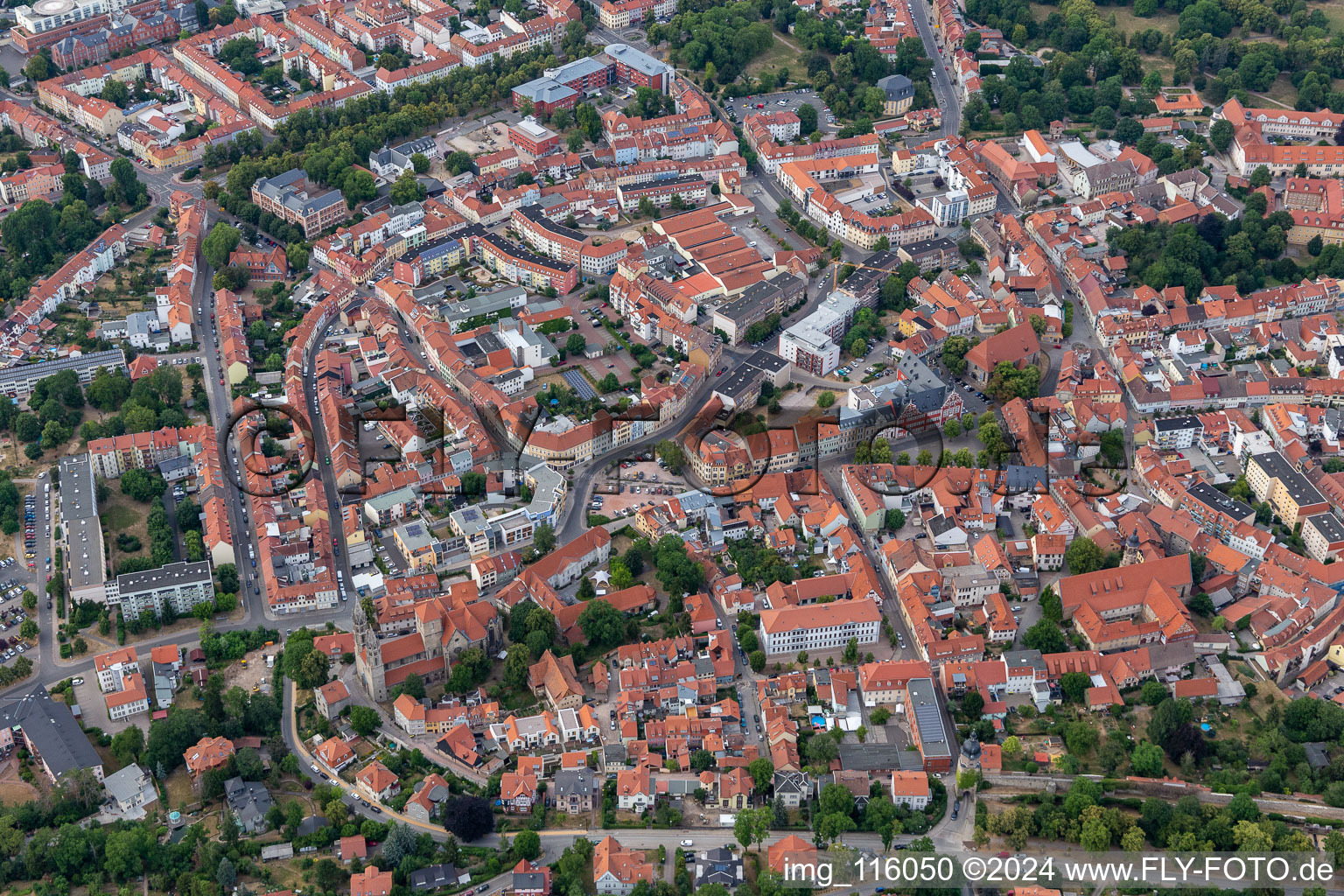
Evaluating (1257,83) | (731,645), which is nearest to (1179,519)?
(731,645)

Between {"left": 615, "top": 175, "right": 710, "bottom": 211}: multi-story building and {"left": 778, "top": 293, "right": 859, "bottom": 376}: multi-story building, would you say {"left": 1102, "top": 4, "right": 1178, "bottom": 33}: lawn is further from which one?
{"left": 778, "top": 293, "right": 859, "bottom": 376}: multi-story building

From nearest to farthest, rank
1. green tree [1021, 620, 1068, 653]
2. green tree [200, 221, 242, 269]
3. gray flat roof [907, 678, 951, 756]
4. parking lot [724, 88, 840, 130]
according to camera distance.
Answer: gray flat roof [907, 678, 951, 756] → green tree [1021, 620, 1068, 653] → green tree [200, 221, 242, 269] → parking lot [724, 88, 840, 130]

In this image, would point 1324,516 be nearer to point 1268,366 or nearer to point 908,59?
point 1268,366

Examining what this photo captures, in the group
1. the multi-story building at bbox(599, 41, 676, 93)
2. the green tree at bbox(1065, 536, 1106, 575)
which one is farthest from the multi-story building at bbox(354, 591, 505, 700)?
the multi-story building at bbox(599, 41, 676, 93)

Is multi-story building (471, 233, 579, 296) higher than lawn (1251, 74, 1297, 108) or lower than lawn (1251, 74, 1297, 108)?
lower

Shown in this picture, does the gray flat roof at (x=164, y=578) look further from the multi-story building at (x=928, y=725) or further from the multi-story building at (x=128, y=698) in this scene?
the multi-story building at (x=928, y=725)

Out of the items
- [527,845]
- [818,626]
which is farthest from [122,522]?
[818,626]
